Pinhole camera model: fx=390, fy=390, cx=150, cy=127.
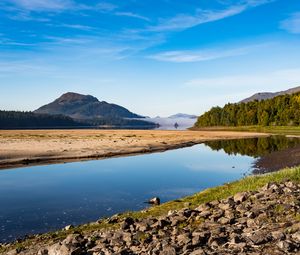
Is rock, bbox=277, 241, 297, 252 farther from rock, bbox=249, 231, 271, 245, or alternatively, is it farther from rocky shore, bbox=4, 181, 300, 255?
rock, bbox=249, 231, 271, 245

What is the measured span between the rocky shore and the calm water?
921cm

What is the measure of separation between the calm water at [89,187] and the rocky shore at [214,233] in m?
9.21

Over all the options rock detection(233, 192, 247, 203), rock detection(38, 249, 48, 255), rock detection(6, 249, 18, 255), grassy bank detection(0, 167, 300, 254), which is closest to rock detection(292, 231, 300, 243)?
rock detection(233, 192, 247, 203)

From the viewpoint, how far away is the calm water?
94.4ft

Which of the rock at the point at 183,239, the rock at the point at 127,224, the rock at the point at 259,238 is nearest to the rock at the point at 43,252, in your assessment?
the rock at the point at 127,224

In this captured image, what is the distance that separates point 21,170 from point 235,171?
3063cm

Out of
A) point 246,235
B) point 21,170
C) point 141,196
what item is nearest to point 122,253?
point 246,235

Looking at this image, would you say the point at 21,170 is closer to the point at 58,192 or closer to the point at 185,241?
the point at 58,192

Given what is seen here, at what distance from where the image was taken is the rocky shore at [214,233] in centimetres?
1428

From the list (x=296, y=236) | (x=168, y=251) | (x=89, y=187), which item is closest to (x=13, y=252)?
(x=168, y=251)

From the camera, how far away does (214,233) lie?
15859 mm

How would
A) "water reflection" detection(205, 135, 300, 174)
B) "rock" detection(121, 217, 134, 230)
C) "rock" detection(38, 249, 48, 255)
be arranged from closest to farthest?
"rock" detection(38, 249, 48, 255) → "rock" detection(121, 217, 134, 230) → "water reflection" detection(205, 135, 300, 174)

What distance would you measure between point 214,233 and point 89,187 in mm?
28061

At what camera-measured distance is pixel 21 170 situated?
56.4 meters
